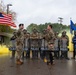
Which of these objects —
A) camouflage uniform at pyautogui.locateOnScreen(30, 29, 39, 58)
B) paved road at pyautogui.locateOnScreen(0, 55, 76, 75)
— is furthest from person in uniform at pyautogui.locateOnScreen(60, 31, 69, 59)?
paved road at pyautogui.locateOnScreen(0, 55, 76, 75)

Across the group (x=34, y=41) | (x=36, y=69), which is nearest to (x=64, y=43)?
(x=34, y=41)

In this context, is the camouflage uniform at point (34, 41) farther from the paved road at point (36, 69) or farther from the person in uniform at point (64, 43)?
the paved road at point (36, 69)

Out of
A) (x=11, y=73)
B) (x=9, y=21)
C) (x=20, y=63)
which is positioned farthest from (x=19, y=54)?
(x=9, y=21)

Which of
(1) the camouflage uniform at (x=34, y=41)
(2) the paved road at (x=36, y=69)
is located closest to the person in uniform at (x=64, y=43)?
(1) the camouflage uniform at (x=34, y=41)

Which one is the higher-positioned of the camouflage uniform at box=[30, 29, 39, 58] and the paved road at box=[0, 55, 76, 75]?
the camouflage uniform at box=[30, 29, 39, 58]

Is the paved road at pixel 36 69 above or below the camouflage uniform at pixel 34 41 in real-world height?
below

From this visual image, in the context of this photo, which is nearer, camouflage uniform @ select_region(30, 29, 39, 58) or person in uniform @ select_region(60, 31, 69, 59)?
camouflage uniform @ select_region(30, 29, 39, 58)

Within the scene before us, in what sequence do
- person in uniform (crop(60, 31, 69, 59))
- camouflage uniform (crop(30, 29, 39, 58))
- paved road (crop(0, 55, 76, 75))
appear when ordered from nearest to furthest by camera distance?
paved road (crop(0, 55, 76, 75)), camouflage uniform (crop(30, 29, 39, 58)), person in uniform (crop(60, 31, 69, 59))

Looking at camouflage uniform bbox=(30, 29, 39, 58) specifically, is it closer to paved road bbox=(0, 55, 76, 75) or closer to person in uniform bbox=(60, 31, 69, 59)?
person in uniform bbox=(60, 31, 69, 59)

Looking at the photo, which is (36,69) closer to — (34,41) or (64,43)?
(34,41)

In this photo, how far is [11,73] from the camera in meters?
13.5

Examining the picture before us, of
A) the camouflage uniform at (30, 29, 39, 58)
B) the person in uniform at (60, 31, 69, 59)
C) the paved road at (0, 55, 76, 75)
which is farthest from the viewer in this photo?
the person in uniform at (60, 31, 69, 59)

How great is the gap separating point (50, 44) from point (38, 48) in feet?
16.4

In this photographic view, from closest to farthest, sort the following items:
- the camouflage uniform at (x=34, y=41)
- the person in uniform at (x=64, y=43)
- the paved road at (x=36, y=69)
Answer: the paved road at (x=36, y=69)
the camouflage uniform at (x=34, y=41)
the person in uniform at (x=64, y=43)
